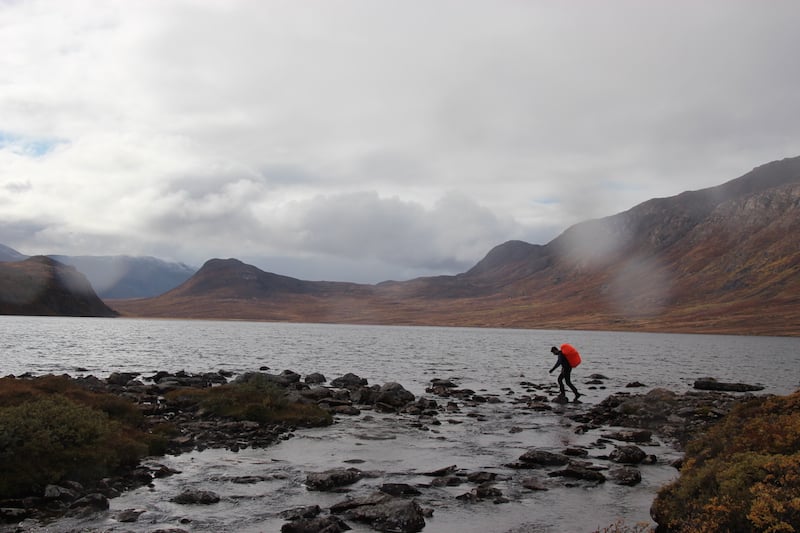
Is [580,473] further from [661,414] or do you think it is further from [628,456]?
[661,414]

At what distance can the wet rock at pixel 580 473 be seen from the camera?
21641 mm

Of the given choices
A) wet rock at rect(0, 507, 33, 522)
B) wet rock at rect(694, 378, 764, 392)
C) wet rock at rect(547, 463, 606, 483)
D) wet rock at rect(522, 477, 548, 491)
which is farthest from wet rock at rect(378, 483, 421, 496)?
wet rock at rect(694, 378, 764, 392)

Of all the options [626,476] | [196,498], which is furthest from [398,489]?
[626,476]

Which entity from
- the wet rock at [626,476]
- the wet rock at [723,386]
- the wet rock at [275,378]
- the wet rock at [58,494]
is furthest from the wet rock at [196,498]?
the wet rock at [723,386]

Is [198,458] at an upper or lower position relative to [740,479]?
lower

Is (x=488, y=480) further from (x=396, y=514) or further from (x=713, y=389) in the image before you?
(x=713, y=389)

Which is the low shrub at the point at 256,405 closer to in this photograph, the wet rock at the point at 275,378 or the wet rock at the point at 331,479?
the wet rock at the point at 275,378

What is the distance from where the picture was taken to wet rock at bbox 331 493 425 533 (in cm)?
1642

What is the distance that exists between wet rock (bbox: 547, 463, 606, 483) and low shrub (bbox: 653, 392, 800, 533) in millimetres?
3904

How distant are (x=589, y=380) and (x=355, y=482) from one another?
147 feet

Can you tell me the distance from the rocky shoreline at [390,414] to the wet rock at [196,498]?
32mm

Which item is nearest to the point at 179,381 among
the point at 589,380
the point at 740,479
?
the point at 589,380

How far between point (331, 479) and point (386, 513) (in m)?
4.33

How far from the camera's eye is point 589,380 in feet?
198
